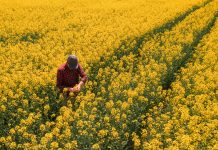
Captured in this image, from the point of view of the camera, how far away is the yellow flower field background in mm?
7871

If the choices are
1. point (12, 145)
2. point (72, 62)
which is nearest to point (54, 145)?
point (12, 145)

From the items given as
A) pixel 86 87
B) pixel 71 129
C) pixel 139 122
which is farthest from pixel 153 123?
pixel 86 87

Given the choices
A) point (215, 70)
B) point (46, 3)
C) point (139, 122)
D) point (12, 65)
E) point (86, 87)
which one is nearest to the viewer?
point (139, 122)

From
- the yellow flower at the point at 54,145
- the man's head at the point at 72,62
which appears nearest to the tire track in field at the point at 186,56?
the yellow flower at the point at 54,145

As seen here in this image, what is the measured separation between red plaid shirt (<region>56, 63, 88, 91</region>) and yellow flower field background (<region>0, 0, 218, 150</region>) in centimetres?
36

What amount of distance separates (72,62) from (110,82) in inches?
91.6

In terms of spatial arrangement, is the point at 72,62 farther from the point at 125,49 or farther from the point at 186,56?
the point at 186,56

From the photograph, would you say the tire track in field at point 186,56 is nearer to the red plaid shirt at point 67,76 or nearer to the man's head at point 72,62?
the red plaid shirt at point 67,76

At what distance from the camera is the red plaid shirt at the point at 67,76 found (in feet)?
30.3

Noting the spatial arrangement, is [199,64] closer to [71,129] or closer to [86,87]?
[86,87]

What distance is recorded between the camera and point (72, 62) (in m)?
8.87

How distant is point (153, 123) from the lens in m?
8.30

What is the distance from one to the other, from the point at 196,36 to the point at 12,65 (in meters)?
8.22

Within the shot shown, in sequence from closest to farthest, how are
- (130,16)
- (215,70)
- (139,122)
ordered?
(139,122)
(215,70)
(130,16)
